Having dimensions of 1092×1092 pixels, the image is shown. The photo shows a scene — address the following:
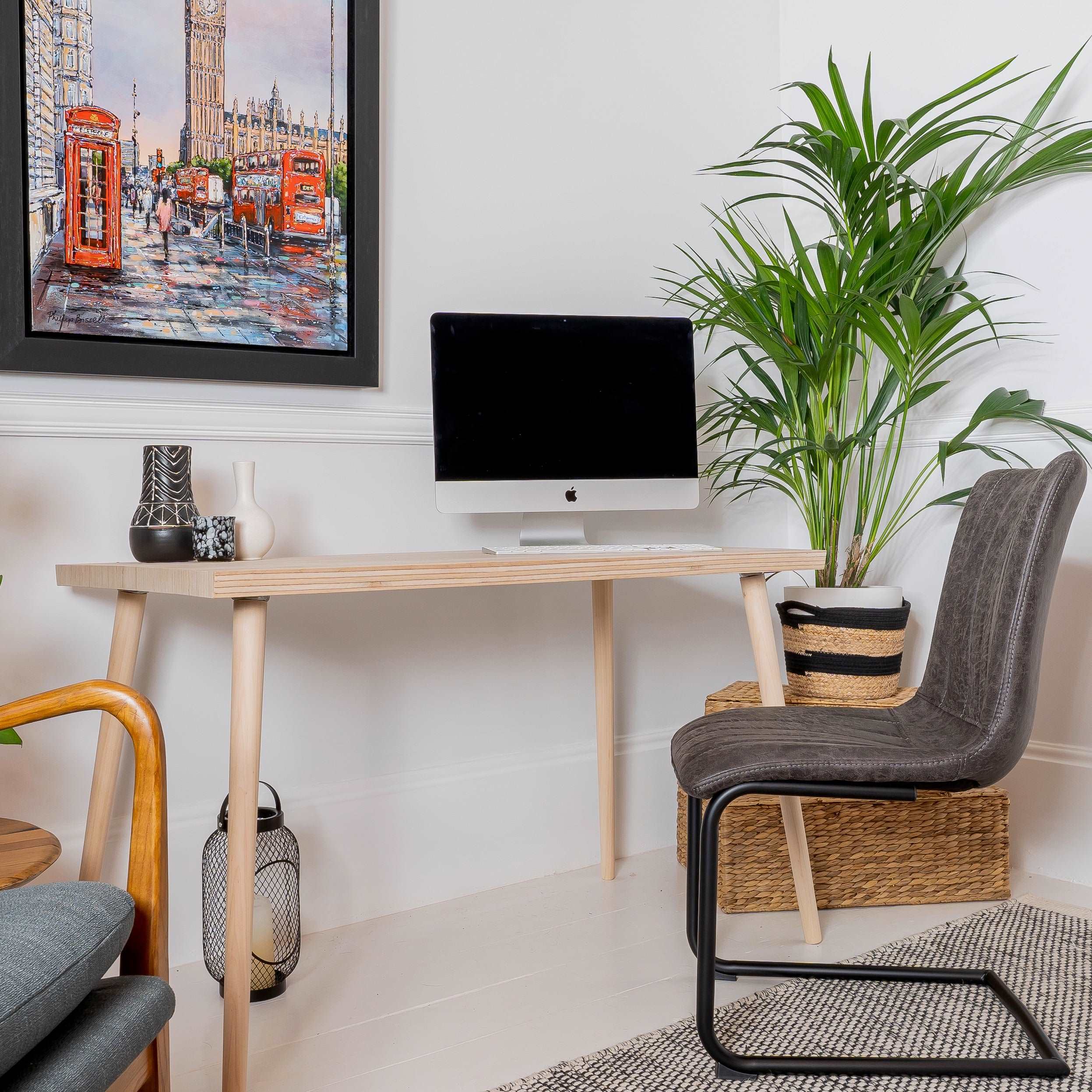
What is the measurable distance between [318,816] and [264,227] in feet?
3.67

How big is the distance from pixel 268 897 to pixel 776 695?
938 millimetres

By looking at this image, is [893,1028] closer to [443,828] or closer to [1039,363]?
[443,828]

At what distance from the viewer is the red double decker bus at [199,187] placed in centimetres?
185

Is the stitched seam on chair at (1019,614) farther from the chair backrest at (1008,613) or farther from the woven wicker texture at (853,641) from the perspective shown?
the woven wicker texture at (853,641)

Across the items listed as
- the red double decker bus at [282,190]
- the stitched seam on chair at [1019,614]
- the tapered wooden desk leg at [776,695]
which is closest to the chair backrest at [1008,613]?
the stitched seam on chair at [1019,614]

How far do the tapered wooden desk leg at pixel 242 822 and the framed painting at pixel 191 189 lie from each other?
736 mm

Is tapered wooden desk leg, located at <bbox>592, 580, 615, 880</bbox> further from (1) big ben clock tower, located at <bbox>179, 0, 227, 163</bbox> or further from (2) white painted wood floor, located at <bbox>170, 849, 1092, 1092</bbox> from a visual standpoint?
(1) big ben clock tower, located at <bbox>179, 0, 227, 163</bbox>

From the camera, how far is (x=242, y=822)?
4.27 ft

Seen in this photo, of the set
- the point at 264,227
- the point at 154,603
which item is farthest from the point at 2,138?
the point at 154,603

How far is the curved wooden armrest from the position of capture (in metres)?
1.03

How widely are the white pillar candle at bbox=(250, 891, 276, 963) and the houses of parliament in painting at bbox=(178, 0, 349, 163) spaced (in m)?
1.29

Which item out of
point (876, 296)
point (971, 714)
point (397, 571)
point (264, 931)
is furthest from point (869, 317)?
point (264, 931)

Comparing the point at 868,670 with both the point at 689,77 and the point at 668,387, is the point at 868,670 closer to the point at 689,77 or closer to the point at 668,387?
the point at 668,387

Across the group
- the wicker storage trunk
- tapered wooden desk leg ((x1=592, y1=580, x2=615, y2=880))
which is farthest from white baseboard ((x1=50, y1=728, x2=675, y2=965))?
the wicker storage trunk
